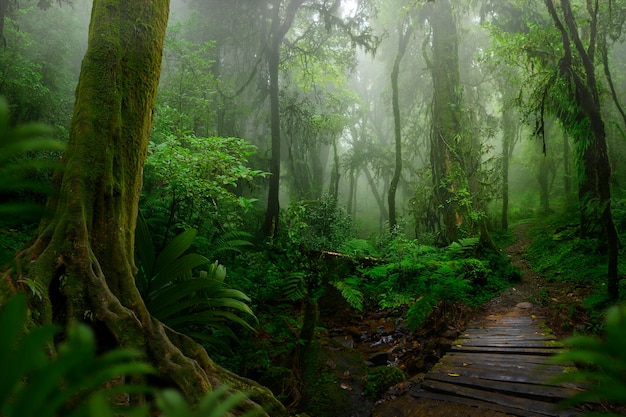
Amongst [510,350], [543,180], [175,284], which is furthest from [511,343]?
[543,180]

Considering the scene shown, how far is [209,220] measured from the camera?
6496 millimetres

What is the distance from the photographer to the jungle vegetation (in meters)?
2.03

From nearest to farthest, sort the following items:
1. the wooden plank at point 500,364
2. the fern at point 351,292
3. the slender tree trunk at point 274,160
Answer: the wooden plank at point 500,364 → the fern at point 351,292 → the slender tree trunk at point 274,160

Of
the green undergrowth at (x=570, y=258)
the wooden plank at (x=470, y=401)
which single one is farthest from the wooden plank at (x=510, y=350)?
the green undergrowth at (x=570, y=258)

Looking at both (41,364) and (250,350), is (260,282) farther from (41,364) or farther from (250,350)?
(41,364)

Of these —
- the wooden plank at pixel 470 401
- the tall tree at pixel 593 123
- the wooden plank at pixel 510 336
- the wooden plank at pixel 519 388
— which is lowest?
the wooden plank at pixel 470 401

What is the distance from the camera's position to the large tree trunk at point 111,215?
2.29 metres

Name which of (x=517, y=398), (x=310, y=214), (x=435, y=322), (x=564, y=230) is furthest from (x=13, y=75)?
(x=564, y=230)

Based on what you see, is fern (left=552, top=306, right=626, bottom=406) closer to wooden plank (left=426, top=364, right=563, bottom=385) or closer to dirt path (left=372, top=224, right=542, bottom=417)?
dirt path (left=372, top=224, right=542, bottom=417)

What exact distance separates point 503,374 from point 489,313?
3225mm

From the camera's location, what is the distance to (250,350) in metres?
4.63

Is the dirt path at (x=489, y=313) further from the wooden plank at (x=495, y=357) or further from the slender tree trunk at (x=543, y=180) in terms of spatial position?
the slender tree trunk at (x=543, y=180)

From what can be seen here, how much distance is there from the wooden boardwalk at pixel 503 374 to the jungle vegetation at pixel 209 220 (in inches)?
35.9

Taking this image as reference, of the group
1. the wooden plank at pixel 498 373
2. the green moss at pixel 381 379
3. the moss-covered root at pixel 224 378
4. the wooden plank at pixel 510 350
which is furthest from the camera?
the green moss at pixel 381 379
